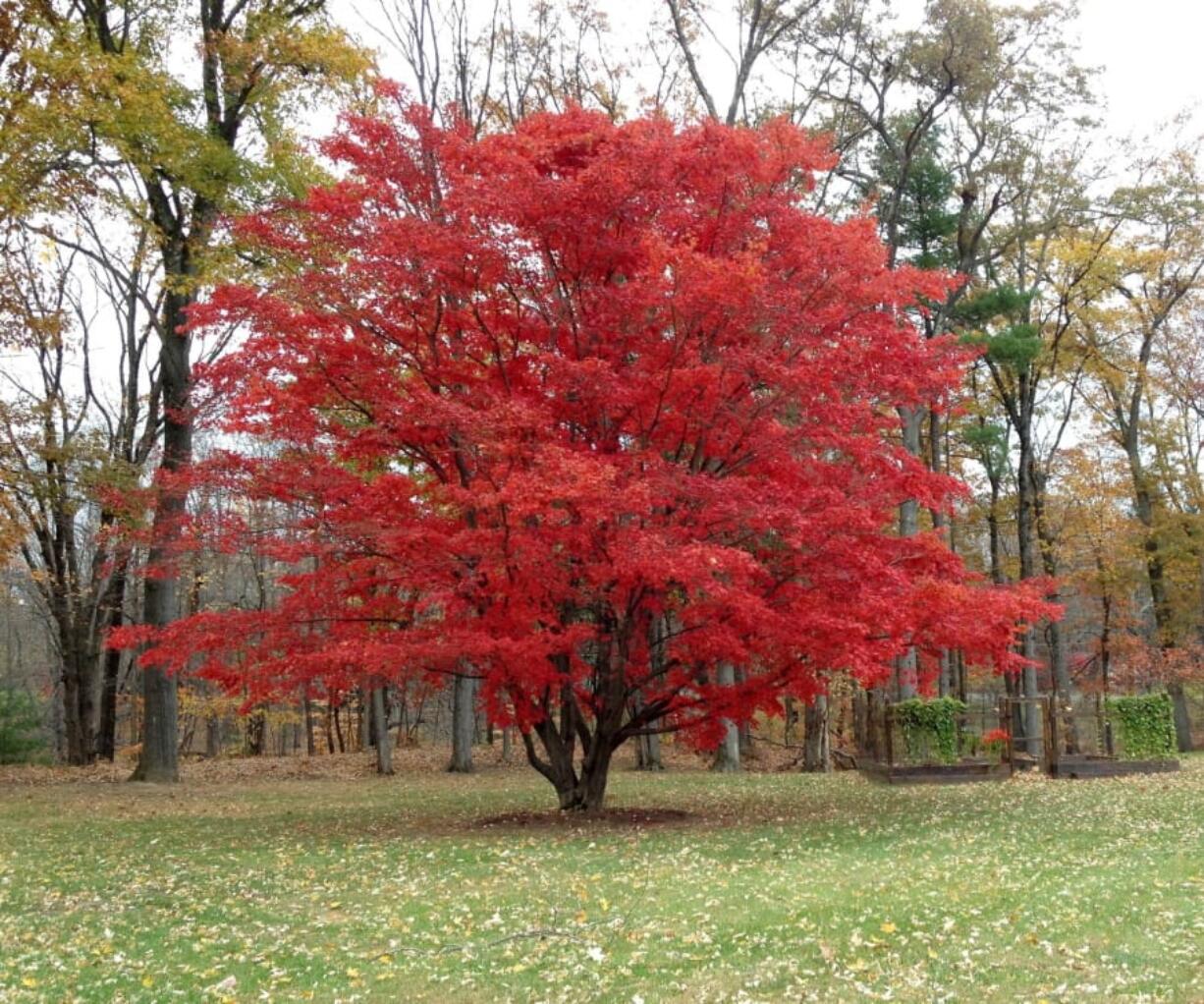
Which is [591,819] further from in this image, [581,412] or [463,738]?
[463,738]

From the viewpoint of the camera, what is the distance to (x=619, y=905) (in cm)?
805

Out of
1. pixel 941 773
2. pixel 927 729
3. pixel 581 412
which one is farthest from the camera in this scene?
pixel 927 729

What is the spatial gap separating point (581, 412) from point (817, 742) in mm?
16070

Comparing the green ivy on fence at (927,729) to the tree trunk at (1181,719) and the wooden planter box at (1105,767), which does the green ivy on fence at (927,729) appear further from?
the tree trunk at (1181,719)

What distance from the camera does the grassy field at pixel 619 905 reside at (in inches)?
240

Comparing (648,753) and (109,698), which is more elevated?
(109,698)

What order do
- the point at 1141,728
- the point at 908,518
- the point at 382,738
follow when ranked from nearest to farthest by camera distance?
the point at 1141,728 < the point at 908,518 < the point at 382,738

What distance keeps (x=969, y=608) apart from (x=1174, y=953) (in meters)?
6.62

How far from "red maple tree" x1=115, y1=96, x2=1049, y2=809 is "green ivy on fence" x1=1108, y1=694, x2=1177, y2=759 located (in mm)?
10488

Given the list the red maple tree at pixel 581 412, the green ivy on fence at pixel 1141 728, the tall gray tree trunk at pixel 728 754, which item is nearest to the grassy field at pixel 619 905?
the red maple tree at pixel 581 412

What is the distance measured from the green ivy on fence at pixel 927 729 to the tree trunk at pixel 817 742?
5350 millimetres

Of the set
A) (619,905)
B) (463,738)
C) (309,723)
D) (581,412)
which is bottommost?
(309,723)

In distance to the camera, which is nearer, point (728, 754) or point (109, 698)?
point (728, 754)

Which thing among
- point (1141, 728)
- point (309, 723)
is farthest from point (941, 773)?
point (309, 723)
